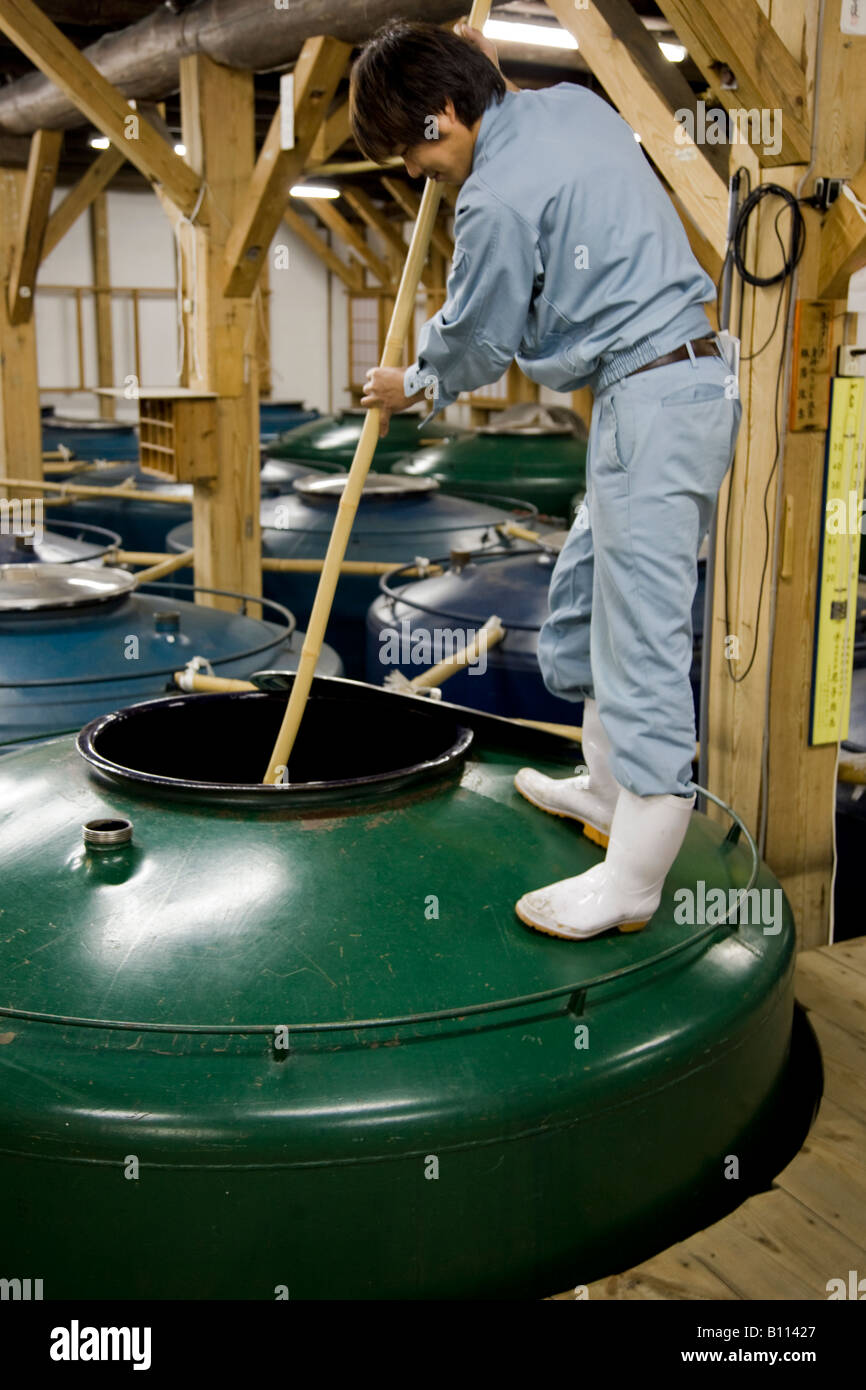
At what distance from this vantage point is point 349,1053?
2.19m

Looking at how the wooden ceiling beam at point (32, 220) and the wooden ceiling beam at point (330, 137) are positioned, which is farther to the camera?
the wooden ceiling beam at point (32, 220)

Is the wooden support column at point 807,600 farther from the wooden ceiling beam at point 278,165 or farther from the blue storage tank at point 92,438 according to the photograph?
the blue storage tank at point 92,438

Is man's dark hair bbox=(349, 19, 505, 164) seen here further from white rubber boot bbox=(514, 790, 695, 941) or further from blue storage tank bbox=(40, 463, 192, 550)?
blue storage tank bbox=(40, 463, 192, 550)

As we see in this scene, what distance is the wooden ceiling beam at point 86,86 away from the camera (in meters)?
6.28

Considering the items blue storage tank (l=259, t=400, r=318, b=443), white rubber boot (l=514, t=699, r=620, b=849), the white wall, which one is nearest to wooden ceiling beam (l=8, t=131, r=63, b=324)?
blue storage tank (l=259, t=400, r=318, b=443)

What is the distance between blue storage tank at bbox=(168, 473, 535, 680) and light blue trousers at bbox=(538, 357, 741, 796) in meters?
4.84

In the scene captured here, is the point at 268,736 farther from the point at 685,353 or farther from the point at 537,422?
the point at 537,422

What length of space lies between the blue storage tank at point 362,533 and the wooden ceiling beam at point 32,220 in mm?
2942

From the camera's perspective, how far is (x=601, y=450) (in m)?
2.43

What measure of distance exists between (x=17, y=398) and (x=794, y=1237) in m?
9.53

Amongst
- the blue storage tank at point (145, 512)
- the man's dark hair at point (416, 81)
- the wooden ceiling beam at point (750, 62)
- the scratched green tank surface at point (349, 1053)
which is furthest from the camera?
the blue storage tank at point (145, 512)

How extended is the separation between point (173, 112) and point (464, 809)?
9.81 metres

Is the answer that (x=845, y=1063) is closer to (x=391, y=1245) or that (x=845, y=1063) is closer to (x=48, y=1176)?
(x=391, y=1245)

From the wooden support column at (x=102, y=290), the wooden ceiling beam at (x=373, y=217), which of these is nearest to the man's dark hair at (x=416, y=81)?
the wooden ceiling beam at (x=373, y=217)
